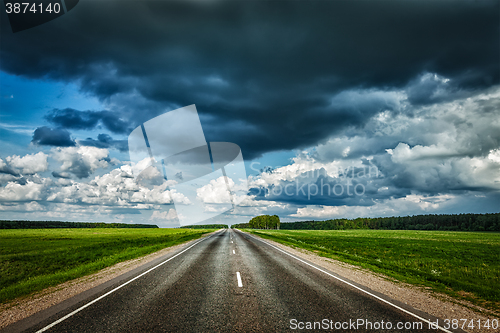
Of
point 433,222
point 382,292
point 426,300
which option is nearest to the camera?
point 426,300

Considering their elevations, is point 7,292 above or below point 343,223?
above

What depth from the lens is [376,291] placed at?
7.98 meters

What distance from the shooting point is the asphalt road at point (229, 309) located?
508 centimetres

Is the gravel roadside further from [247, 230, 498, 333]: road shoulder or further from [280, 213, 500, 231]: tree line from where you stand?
[280, 213, 500, 231]: tree line

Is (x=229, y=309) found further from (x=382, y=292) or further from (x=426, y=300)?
(x=426, y=300)

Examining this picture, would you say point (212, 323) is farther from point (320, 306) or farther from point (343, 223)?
point (343, 223)

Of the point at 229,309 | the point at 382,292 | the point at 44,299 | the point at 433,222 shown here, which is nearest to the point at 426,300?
the point at 382,292

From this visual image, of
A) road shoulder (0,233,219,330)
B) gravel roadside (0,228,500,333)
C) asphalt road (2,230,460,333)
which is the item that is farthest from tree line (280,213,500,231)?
road shoulder (0,233,219,330)

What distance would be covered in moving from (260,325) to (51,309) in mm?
5548

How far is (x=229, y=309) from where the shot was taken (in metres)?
6.04

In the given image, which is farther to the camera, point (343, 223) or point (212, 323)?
point (343, 223)

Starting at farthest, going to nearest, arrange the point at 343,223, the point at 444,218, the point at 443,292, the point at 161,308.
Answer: the point at 343,223 → the point at 444,218 → the point at 443,292 → the point at 161,308

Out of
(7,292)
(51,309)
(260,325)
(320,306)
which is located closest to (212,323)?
(260,325)

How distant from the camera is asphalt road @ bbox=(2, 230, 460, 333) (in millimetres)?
5082
